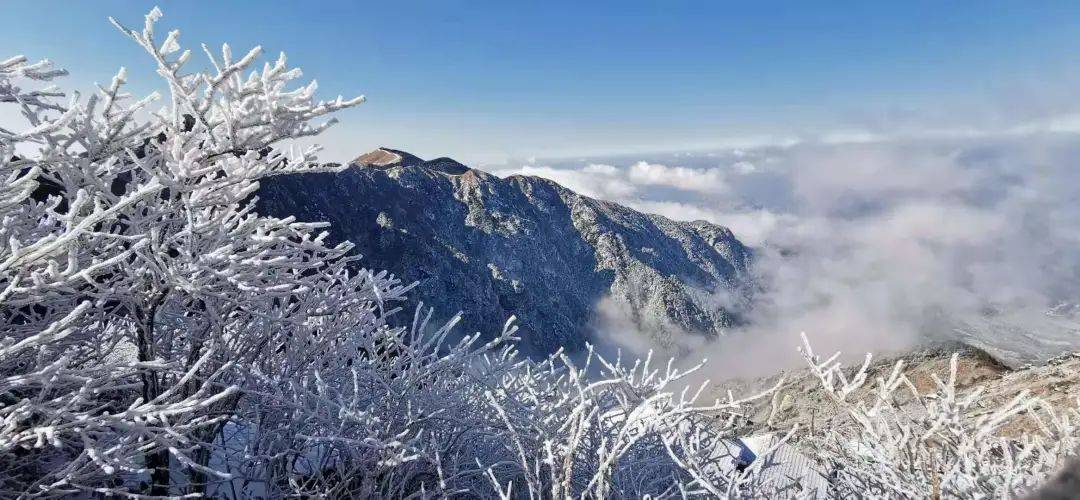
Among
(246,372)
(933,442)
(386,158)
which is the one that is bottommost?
(933,442)

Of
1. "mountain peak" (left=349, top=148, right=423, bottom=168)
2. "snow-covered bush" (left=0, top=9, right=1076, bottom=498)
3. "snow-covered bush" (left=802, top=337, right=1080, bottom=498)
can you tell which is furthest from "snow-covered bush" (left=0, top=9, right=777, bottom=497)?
"mountain peak" (left=349, top=148, right=423, bottom=168)

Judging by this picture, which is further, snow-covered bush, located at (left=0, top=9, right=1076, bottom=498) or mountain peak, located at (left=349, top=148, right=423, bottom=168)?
mountain peak, located at (left=349, top=148, right=423, bottom=168)

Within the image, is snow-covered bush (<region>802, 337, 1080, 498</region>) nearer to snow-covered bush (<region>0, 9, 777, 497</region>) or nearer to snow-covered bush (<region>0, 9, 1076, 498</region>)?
snow-covered bush (<region>0, 9, 1076, 498</region>)

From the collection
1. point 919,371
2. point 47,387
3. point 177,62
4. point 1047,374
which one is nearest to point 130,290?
point 47,387

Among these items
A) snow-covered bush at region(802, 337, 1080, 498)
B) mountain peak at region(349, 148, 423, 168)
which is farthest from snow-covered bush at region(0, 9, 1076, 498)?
mountain peak at region(349, 148, 423, 168)

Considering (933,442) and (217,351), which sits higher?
(217,351)

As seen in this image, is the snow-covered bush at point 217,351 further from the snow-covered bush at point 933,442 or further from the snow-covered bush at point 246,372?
the snow-covered bush at point 933,442

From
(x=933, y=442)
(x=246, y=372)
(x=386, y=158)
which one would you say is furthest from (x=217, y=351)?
(x=386, y=158)

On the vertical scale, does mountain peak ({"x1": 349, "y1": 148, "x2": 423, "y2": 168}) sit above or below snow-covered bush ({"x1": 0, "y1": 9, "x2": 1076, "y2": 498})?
above

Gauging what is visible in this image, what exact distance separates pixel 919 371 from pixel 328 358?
10110cm

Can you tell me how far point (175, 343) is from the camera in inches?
301

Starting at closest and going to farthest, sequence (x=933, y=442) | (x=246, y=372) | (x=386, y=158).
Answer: (x=933, y=442) < (x=246, y=372) < (x=386, y=158)

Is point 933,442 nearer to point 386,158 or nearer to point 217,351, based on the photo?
point 217,351

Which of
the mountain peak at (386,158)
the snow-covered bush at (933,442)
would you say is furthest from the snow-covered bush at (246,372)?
the mountain peak at (386,158)
